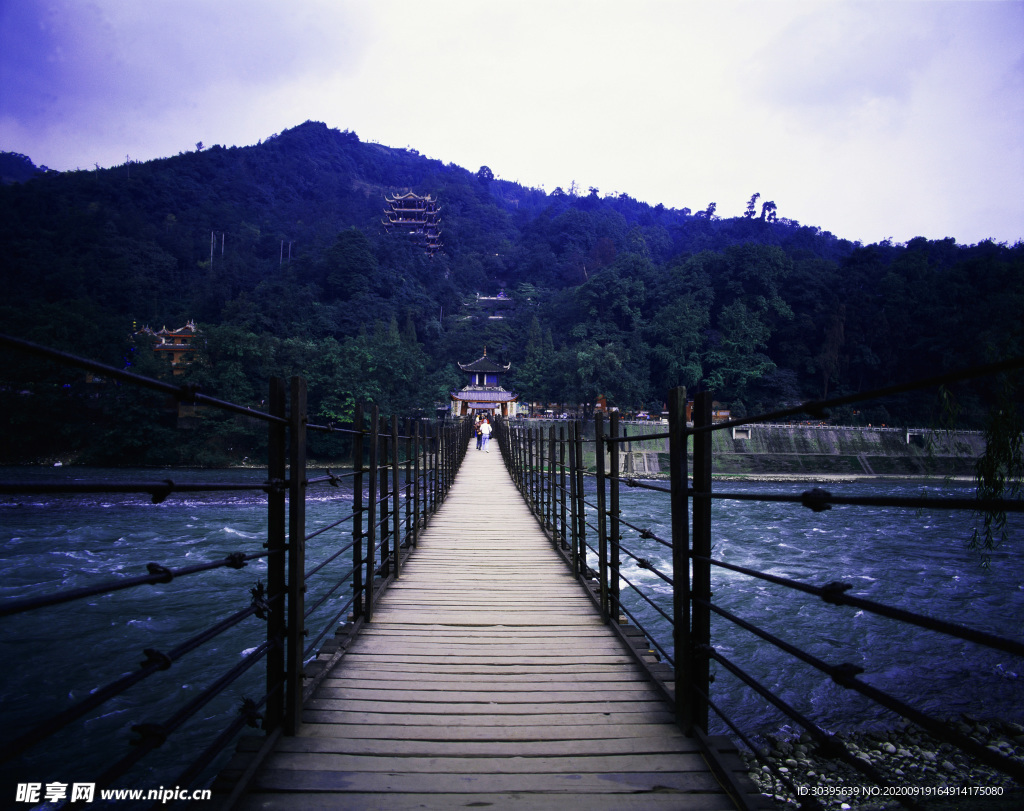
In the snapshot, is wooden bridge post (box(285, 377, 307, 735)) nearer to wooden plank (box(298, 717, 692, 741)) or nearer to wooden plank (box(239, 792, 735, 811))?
wooden plank (box(298, 717, 692, 741))

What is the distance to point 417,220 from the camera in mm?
70062

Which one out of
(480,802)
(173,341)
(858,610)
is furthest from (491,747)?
(173,341)

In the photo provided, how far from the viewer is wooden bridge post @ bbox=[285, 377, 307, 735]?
2014mm

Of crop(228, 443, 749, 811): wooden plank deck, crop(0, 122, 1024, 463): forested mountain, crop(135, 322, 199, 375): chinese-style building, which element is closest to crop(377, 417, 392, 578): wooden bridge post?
crop(228, 443, 749, 811): wooden plank deck

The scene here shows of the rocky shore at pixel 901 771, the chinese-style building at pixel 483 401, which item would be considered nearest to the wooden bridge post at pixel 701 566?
the rocky shore at pixel 901 771

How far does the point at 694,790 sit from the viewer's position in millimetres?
1791

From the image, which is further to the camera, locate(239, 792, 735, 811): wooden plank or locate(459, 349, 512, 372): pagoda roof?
locate(459, 349, 512, 372): pagoda roof

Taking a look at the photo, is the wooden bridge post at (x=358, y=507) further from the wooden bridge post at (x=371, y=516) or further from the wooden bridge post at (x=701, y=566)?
the wooden bridge post at (x=701, y=566)

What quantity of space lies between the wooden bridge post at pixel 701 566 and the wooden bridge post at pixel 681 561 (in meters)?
0.02

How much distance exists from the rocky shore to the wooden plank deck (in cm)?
289

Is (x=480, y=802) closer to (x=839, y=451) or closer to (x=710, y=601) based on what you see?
(x=710, y=601)

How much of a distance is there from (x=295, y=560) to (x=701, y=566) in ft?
4.41

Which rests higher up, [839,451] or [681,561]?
[681,561]

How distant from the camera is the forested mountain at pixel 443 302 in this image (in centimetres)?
2967
